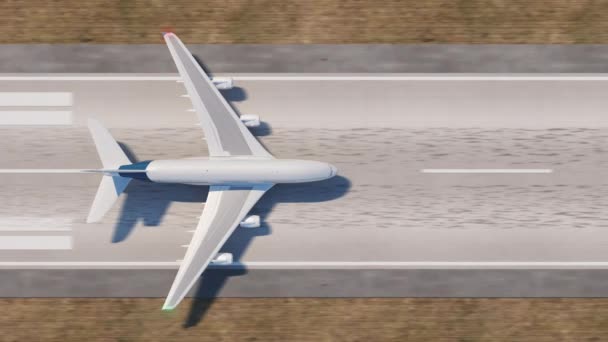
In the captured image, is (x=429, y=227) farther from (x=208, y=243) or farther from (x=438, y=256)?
(x=208, y=243)

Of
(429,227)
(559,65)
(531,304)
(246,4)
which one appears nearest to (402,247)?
(429,227)

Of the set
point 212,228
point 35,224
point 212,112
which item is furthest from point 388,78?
point 35,224

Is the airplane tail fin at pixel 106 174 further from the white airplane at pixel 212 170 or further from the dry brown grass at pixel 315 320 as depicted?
the dry brown grass at pixel 315 320

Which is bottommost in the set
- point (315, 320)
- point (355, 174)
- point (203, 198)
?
point (315, 320)

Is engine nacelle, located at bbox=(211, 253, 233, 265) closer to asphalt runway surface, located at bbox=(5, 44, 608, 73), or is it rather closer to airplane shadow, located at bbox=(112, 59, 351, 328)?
airplane shadow, located at bbox=(112, 59, 351, 328)

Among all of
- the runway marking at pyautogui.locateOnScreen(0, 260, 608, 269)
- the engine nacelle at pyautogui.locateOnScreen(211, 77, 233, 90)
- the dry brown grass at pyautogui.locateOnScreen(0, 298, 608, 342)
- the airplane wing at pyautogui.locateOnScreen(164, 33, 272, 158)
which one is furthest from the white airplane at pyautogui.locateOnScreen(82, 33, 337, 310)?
the dry brown grass at pyautogui.locateOnScreen(0, 298, 608, 342)

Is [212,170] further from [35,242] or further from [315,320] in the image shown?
[35,242]

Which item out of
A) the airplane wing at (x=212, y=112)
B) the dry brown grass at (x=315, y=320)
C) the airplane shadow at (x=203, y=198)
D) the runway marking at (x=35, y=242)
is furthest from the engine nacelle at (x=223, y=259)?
the runway marking at (x=35, y=242)
